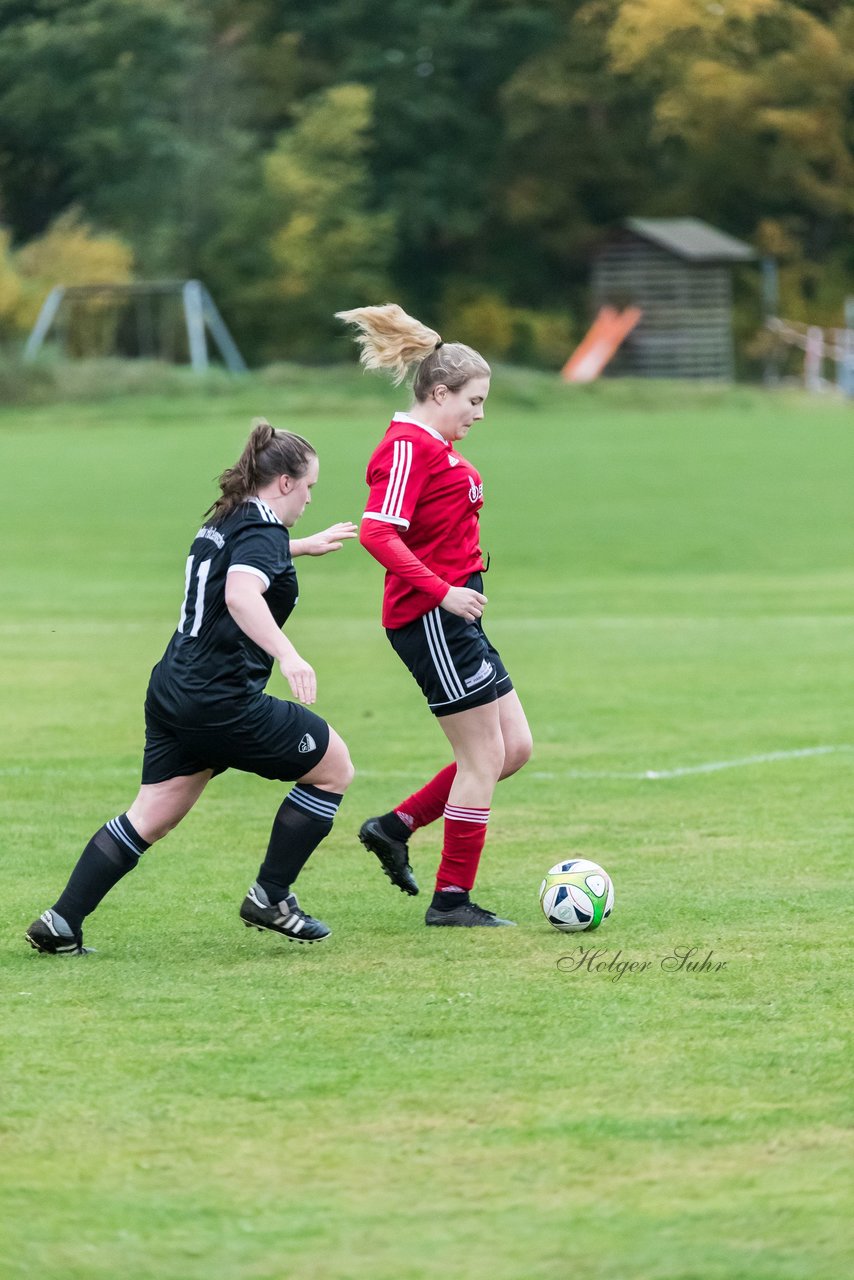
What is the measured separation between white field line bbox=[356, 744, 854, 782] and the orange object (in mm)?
42851

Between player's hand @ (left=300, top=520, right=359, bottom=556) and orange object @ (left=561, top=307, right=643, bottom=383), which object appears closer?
player's hand @ (left=300, top=520, right=359, bottom=556)

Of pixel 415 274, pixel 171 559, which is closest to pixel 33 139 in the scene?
pixel 415 274

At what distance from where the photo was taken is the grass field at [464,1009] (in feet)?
11.8

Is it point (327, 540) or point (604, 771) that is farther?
point (604, 771)

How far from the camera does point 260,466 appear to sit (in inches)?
222

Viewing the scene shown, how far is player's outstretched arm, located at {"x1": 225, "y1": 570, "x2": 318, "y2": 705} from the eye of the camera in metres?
5.30

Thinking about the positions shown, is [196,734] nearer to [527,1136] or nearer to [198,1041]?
[198,1041]

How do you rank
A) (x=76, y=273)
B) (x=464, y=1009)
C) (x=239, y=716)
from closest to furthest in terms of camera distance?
1. (x=464, y=1009)
2. (x=239, y=716)
3. (x=76, y=273)

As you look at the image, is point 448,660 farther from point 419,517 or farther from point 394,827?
point 394,827

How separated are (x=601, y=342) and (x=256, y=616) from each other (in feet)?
162

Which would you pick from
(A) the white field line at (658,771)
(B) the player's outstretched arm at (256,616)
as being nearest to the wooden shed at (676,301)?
(A) the white field line at (658,771)

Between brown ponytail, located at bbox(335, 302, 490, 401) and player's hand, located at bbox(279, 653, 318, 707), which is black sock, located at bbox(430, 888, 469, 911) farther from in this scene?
brown ponytail, located at bbox(335, 302, 490, 401)

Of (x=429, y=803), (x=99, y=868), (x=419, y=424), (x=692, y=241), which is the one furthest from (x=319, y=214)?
(x=99, y=868)

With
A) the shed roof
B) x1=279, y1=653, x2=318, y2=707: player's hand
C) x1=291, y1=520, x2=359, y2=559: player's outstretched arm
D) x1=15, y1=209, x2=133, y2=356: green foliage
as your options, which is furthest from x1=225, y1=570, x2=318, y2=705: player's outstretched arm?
the shed roof
